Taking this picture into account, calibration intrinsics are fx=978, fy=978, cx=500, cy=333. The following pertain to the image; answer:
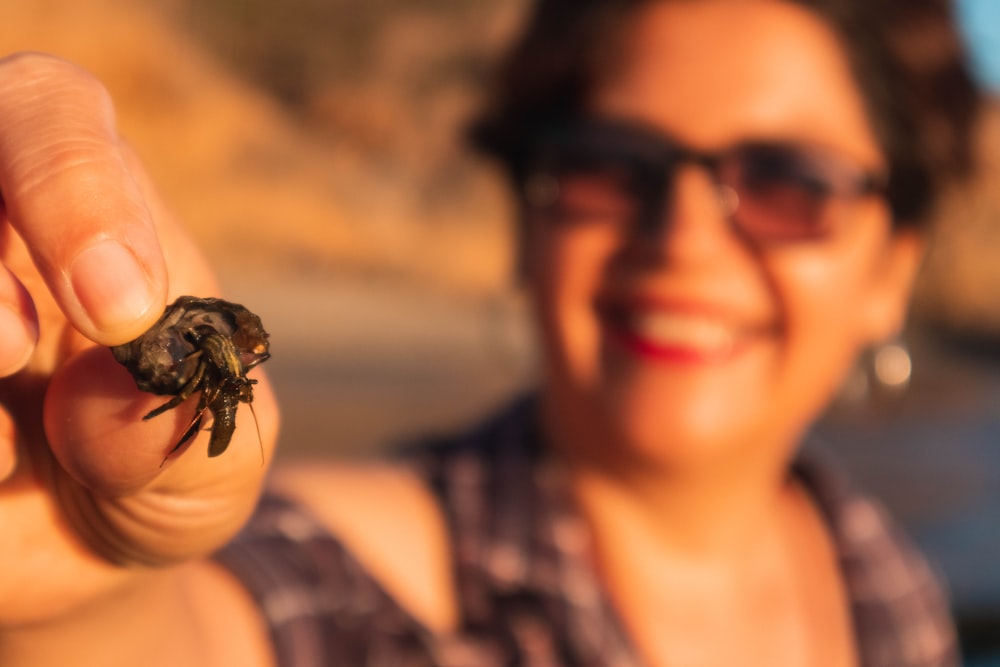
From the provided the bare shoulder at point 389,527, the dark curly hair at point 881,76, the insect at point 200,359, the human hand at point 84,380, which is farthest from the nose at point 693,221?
the human hand at point 84,380

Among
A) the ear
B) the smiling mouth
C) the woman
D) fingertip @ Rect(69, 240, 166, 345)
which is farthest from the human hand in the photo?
A: the ear

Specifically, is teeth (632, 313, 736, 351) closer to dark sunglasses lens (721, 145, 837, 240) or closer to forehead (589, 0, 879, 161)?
dark sunglasses lens (721, 145, 837, 240)

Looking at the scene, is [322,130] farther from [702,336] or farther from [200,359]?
[200,359]

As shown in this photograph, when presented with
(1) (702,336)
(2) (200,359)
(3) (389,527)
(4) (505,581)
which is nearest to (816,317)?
(1) (702,336)

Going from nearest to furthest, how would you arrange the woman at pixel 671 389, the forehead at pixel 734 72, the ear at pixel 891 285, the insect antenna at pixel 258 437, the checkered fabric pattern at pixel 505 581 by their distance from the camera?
the insect antenna at pixel 258 437
the checkered fabric pattern at pixel 505 581
the woman at pixel 671 389
the forehead at pixel 734 72
the ear at pixel 891 285

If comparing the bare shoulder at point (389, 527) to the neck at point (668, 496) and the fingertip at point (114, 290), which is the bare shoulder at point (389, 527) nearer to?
the neck at point (668, 496)

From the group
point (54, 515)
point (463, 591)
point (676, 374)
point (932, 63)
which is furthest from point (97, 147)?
point (932, 63)

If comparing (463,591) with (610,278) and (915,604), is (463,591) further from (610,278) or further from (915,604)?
(915,604)
